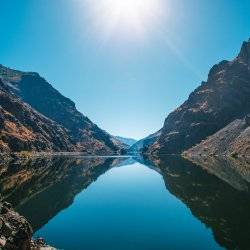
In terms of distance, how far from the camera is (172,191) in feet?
275

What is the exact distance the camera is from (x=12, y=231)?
26.2 m

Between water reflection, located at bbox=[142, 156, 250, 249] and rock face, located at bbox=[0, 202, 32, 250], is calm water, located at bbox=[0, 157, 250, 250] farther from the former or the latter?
rock face, located at bbox=[0, 202, 32, 250]

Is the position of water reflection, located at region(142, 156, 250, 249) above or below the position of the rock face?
above

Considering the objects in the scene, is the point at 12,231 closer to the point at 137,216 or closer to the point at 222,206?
the point at 137,216

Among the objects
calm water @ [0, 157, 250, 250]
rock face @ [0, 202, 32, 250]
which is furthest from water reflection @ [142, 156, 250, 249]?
rock face @ [0, 202, 32, 250]

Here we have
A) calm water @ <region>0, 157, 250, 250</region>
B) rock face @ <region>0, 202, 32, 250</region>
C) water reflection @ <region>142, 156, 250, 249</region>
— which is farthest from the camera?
water reflection @ <region>142, 156, 250, 249</region>

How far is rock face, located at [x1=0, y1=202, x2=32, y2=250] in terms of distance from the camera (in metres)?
24.8

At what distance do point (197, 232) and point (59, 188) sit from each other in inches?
2008

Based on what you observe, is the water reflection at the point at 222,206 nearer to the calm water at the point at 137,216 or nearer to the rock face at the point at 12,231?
the calm water at the point at 137,216

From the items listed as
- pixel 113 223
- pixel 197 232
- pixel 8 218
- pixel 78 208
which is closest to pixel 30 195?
pixel 78 208

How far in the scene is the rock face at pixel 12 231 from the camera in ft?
81.4

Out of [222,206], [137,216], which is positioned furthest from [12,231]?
[222,206]

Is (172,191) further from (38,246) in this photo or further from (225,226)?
(38,246)

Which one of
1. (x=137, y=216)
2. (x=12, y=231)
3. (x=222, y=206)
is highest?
(x=222, y=206)
